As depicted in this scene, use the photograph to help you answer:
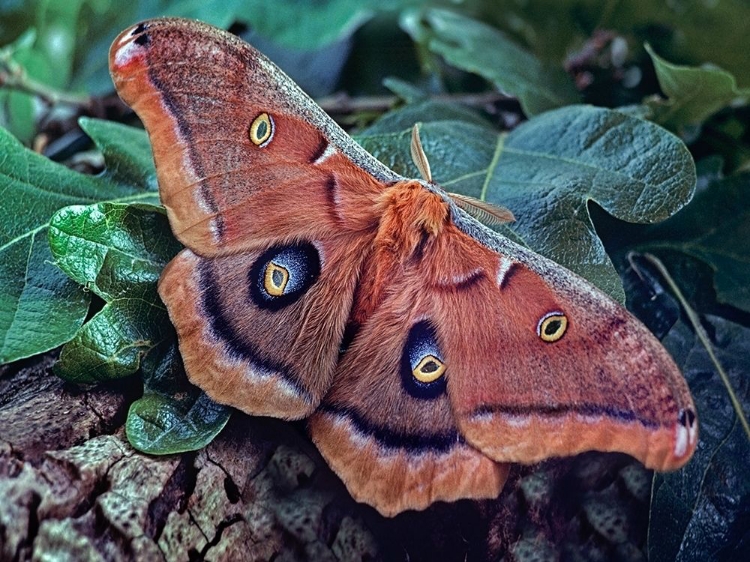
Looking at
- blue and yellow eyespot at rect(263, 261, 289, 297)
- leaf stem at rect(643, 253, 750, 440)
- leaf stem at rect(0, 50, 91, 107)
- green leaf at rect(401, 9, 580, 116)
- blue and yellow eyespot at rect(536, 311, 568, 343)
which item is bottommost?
leaf stem at rect(0, 50, 91, 107)

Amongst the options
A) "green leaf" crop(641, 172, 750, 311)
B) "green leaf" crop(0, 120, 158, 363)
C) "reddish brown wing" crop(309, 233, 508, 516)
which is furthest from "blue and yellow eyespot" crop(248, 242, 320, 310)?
"green leaf" crop(641, 172, 750, 311)

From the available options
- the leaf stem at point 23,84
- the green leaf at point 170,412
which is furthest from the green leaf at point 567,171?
the leaf stem at point 23,84

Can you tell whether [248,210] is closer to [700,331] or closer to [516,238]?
[516,238]

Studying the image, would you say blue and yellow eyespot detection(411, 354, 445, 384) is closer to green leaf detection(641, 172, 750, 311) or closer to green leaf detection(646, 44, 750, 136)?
green leaf detection(641, 172, 750, 311)

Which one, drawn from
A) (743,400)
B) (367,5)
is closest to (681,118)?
(743,400)

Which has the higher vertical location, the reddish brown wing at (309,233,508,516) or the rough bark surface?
the reddish brown wing at (309,233,508,516)

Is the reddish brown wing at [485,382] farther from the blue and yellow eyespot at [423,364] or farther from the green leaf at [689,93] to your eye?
→ the green leaf at [689,93]

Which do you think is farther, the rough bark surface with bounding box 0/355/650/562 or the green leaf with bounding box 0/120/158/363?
the green leaf with bounding box 0/120/158/363
